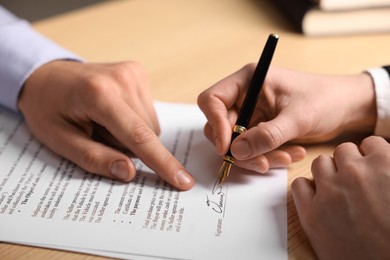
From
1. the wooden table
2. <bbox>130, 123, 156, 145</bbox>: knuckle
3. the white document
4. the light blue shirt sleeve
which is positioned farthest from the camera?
the wooden table

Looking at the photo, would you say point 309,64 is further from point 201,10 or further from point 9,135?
point 9,135

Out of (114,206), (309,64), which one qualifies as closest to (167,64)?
(309,64)

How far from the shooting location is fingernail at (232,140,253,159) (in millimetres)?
622

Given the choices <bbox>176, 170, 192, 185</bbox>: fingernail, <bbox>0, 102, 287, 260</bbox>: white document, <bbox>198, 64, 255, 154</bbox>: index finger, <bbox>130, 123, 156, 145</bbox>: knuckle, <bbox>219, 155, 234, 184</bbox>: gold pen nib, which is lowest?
<bbox>0, 102, 287, 260</bbox>: white document

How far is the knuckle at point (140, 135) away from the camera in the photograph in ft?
2.14

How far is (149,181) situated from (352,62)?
470 millimetres

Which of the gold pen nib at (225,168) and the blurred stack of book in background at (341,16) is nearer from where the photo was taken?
the gold pen nib at (225,168)

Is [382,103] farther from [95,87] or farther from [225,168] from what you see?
[95,87]

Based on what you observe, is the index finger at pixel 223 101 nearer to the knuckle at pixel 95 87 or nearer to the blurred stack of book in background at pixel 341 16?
the knuckle at pixel 95 87

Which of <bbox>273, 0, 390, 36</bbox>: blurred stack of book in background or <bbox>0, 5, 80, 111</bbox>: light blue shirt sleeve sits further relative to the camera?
<bbox>273, 0, 390, 36</bbox>: blurred stack of book in background

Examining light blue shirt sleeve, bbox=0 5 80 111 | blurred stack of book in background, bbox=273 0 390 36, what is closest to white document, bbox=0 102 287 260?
light blue shirt sleeve, bbox=0 5 80 111

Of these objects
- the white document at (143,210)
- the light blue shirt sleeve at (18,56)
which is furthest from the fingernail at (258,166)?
the light blue shirt sleeve at (18,56)

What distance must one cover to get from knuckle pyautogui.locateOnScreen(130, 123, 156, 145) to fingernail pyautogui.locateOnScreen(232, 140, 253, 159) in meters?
0.11
